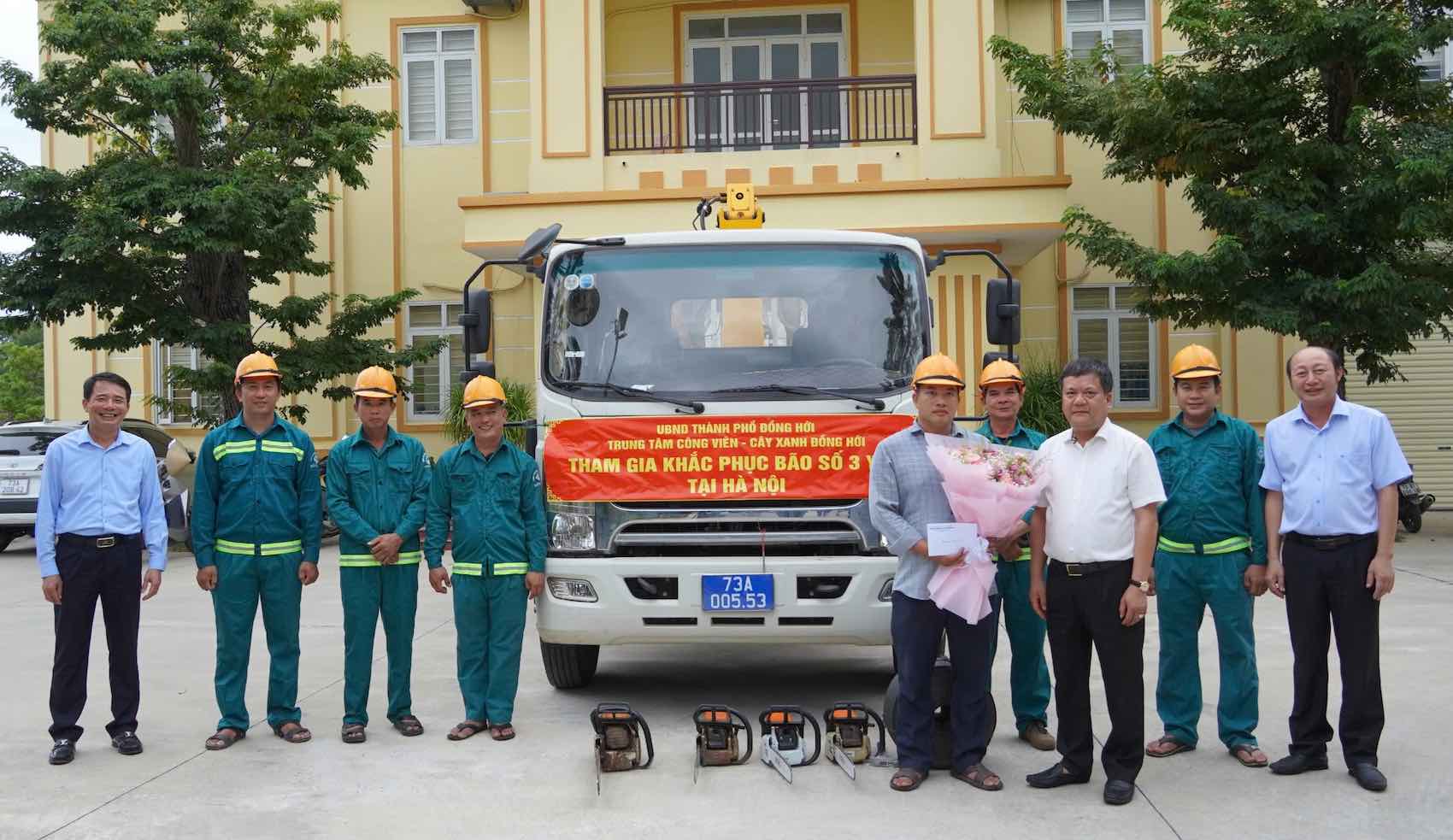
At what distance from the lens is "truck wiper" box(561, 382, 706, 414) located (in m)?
6.91

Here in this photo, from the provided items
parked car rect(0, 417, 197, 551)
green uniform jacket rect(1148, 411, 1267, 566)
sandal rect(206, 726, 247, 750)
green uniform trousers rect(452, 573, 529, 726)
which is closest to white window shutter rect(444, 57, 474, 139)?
parked car rect(0, 417, 197, 551)

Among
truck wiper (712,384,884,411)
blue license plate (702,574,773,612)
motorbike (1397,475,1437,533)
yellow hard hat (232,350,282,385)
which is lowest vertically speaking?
motorbike (1397,475,1437,533)

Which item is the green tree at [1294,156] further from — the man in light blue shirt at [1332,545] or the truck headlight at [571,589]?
the truck headlight at [571,589]

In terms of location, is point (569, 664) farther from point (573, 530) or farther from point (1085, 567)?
point (1085, 567)

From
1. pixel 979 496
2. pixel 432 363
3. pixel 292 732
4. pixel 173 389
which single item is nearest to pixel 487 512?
pixel 292 732

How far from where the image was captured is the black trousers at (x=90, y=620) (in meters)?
6.39

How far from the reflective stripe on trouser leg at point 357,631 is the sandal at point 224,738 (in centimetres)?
50

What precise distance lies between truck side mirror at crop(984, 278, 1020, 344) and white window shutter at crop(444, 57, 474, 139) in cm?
1380

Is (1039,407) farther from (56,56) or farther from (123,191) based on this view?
(56,56)

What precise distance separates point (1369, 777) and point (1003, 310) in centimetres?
290

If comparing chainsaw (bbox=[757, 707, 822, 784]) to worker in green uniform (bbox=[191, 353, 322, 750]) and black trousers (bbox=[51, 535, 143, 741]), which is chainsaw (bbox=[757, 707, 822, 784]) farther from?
black trousers (bbox=[51, 535, 143, 741])

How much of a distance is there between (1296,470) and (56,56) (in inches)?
738

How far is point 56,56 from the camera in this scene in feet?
64.4

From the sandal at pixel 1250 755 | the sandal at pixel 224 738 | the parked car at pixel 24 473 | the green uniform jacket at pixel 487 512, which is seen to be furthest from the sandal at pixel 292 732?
the parked car at pixel 24 473
